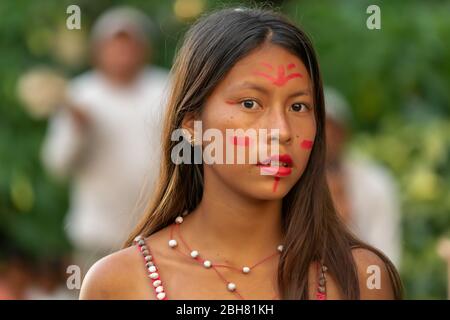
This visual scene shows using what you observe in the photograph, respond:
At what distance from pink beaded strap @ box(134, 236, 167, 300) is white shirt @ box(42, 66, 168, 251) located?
3.44 m

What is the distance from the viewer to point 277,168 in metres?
3.58

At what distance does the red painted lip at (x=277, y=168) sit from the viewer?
11.7 ft

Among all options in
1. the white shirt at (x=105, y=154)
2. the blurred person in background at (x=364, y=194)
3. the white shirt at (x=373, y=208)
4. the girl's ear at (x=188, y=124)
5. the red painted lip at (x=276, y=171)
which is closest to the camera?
the red painted lip at (x=276, y=171)

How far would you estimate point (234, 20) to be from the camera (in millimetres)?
3830

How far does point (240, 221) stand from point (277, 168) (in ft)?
0.84

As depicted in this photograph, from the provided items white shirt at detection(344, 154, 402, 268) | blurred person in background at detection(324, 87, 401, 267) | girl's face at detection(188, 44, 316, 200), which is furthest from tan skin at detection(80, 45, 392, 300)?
white shirt at detection(344, 154, 402, 268)

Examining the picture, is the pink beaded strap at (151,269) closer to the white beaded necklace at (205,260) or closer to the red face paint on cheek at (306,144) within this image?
the white beaded necklace at (205,260)

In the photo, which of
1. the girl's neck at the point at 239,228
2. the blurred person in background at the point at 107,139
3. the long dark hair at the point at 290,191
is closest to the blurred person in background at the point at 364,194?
A: the blurred person in background at the point at 107,139

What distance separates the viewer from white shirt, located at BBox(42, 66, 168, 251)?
24.4ft

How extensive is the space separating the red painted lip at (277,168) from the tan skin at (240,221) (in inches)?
0.7

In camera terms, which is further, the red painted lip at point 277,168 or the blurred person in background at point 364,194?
the blurred person in background at point 364,194

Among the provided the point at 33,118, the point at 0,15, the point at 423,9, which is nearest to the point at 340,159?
the point at 423,9

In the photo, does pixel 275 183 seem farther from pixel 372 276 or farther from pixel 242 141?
pixel 372 276
